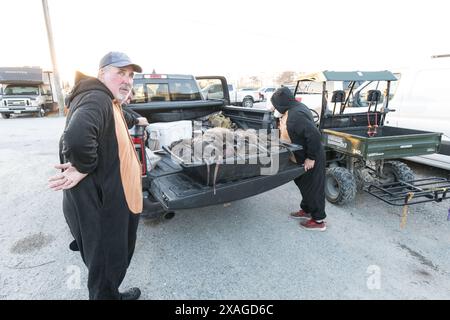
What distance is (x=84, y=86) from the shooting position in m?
1.63

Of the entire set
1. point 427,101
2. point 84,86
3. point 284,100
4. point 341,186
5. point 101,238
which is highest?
point 84,86

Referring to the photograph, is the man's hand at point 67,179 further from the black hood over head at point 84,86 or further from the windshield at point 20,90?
the windshield at point 20,90

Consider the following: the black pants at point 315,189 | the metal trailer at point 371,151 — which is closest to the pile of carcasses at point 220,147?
the black pants at point 315,189

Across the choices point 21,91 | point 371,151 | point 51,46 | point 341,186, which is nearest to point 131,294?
point 341,186

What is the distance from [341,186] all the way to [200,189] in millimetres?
2300

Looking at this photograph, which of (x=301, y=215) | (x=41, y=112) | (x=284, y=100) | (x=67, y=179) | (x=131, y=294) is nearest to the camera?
(x=67, y=179)

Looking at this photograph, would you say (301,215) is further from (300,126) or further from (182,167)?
(182,167)

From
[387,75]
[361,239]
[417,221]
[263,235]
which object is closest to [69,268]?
[263,235]

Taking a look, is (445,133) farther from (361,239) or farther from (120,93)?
(120,93)

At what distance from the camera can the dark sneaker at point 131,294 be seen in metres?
2.18

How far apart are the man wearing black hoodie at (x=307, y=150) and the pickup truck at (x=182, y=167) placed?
0.17m

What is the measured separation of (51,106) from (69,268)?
19.9 meters

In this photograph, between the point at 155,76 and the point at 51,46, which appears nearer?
the point at 155,76

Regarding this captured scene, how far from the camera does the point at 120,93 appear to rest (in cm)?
Result: 182
